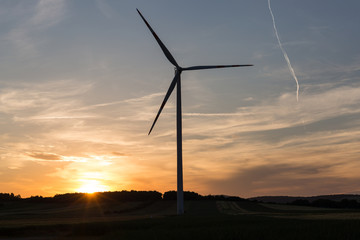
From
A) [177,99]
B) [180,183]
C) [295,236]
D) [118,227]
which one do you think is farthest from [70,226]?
[295,236]

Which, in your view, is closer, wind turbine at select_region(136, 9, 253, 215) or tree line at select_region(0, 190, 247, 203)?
wind turbine at select_region(136, 9, 253, 215)

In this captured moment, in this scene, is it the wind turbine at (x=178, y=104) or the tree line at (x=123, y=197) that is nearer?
the wind turbine at (x=178, y=104)

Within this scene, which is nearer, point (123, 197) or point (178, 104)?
point (178, 104)

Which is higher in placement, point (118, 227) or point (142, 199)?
point (142, 199)

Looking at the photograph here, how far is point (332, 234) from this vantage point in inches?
1024

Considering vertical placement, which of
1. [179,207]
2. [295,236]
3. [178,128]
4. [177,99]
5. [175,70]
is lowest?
[295,236]

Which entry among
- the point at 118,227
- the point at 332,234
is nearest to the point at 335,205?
the point at 118,227

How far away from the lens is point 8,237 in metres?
40.9

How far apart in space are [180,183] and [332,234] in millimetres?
29691

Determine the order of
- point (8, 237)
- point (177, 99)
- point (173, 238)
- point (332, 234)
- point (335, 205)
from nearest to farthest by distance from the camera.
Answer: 1. point (332, 234)
2. point (173, 238)
3. point (8, 237)
4. point (177, 99)
5. point (335, 205)

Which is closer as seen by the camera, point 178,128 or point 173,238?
point 173,238

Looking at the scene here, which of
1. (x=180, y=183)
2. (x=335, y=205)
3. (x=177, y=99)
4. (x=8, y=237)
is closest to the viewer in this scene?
(x=8, y=237)

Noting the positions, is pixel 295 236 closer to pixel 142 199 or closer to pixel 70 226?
pixel 70 226

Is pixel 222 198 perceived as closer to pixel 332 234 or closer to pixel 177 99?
pixel 177 99
